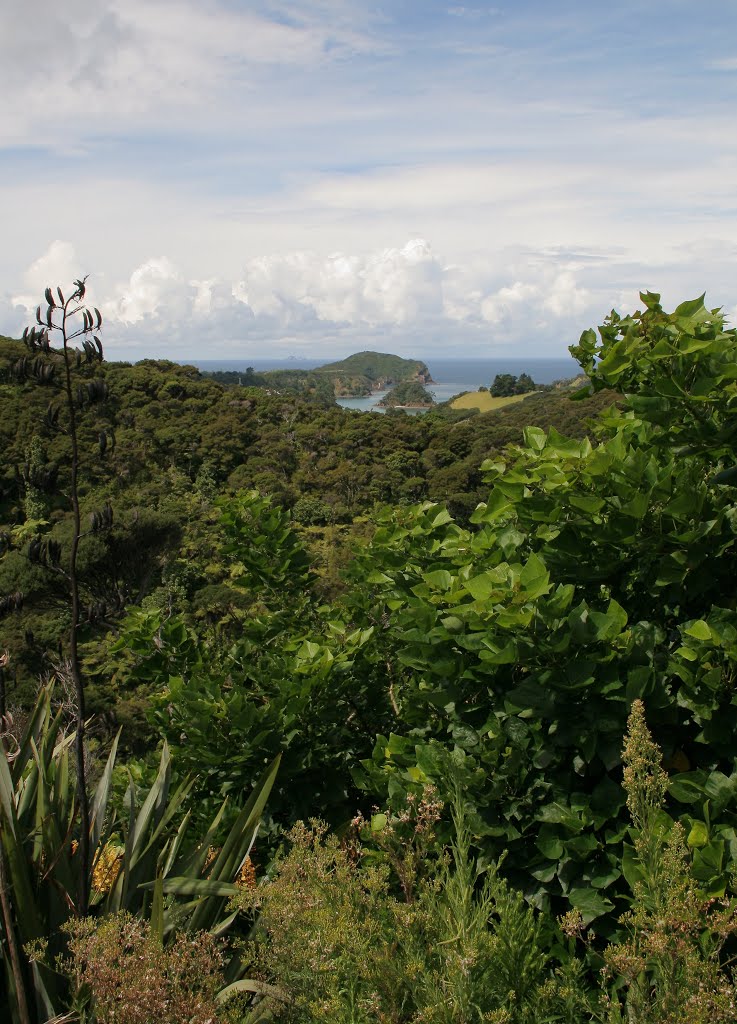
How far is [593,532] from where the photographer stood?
6.61 ft

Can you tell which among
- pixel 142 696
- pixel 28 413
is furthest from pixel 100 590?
pixel 28 413

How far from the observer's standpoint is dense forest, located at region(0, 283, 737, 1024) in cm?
137

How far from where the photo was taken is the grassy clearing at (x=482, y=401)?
69562 mm

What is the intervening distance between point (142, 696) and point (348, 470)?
860 inches

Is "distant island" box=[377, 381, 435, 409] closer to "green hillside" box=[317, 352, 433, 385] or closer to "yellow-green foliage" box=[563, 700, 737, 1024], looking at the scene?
"green hillside" box=[317, 352, 433, 385]

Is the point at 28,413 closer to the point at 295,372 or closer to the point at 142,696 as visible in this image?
the point at 142,696

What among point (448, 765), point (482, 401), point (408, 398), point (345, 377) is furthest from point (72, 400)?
point (345, 377)

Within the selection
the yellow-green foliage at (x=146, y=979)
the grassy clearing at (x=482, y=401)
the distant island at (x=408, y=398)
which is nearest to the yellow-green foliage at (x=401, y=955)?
the yellow-green foliage at (x=146, y=979)

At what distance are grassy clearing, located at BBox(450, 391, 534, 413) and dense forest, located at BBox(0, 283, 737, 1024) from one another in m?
65.0

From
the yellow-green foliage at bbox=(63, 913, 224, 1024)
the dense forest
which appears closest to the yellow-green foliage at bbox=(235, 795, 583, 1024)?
the dense forest

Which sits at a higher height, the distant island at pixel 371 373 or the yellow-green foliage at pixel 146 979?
the distant island at pixel 371 373

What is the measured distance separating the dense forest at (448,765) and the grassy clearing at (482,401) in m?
65.0

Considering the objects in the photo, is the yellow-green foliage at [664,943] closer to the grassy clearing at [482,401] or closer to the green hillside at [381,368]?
the grassy clearing at [482,401]

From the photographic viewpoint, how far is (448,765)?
186 cm
